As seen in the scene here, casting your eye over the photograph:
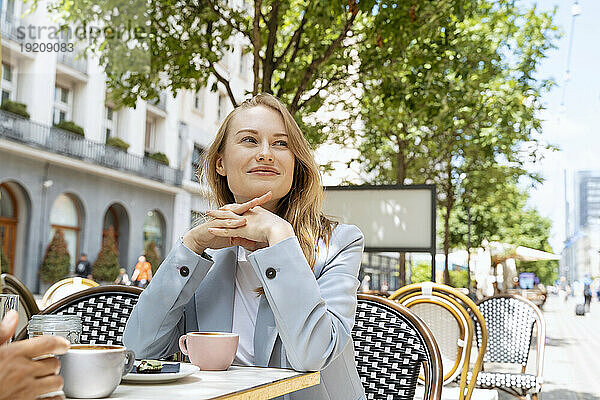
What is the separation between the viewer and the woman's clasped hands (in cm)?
171

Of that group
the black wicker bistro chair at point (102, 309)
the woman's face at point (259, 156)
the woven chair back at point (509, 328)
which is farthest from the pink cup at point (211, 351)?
the woven chair back at point (509, 328)

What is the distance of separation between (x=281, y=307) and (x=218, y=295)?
352mm

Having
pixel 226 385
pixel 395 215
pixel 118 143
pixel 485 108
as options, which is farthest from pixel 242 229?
pixel 118 143

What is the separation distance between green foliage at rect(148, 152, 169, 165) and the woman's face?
16187 millimetres

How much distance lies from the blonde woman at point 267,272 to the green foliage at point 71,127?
11.5m

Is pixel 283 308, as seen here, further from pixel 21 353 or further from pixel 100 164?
pixel 100 164

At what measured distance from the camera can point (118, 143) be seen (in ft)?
50.0

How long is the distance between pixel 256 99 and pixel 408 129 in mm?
11058

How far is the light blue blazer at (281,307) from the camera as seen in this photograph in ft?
5.17

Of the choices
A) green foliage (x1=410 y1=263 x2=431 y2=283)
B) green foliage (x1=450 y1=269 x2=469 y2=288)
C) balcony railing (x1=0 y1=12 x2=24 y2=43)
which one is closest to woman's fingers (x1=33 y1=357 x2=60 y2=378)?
balcony railing (x1=0 y1=12 x2=24 y2=43)

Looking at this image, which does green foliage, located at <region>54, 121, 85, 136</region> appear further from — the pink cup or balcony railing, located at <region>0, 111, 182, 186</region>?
the pink cup

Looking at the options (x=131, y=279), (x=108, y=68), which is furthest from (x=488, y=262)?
(x=108, y=68)

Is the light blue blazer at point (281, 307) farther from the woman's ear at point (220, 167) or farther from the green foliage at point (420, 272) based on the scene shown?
the green foliage at point (420, 272)

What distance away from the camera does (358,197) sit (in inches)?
305
